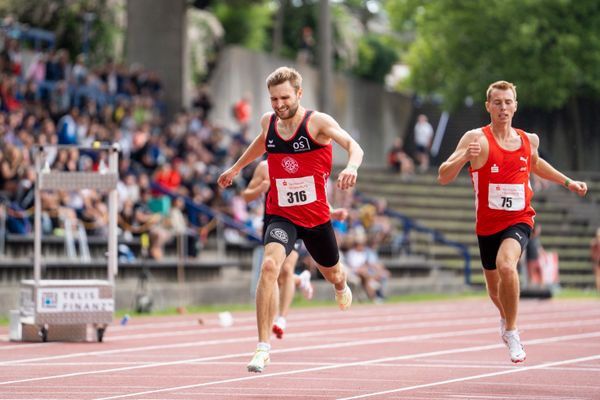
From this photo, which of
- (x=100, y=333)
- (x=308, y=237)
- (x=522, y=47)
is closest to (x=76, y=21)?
(x=522, y=47)

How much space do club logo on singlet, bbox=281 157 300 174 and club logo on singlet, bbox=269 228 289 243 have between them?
50 cm

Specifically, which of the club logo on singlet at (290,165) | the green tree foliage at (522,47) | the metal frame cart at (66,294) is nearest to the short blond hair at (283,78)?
the club logo on singlet at (290,165)

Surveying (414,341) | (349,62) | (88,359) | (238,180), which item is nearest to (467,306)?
(238,180)

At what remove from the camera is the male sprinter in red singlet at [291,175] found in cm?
1141

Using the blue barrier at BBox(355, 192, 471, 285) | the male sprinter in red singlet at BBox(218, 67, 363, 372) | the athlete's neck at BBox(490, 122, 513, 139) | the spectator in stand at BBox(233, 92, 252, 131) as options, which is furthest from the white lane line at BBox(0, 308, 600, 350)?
the spectator in stand at BBox(233, 92, 252, 131)

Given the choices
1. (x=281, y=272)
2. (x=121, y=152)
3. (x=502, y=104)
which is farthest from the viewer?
(x=121, y=152)

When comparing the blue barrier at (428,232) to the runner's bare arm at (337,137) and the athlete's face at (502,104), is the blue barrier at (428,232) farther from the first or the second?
the runner's bare arm at (337,137)

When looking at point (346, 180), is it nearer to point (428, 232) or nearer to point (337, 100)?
point (428, 232)

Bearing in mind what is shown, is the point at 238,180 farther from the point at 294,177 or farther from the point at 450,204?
the point at 294,177

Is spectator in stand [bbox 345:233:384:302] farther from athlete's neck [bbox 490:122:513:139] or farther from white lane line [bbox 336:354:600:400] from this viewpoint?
athlete's neck [bbox 490:122:513:139]

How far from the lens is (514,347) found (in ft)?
40.4

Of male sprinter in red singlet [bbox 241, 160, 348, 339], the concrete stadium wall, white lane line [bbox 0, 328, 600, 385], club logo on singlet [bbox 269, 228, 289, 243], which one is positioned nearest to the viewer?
club logo on singlet [bbox 269, 228, 289, 243]

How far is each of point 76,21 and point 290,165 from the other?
105 feet

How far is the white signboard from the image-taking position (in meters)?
16.7
